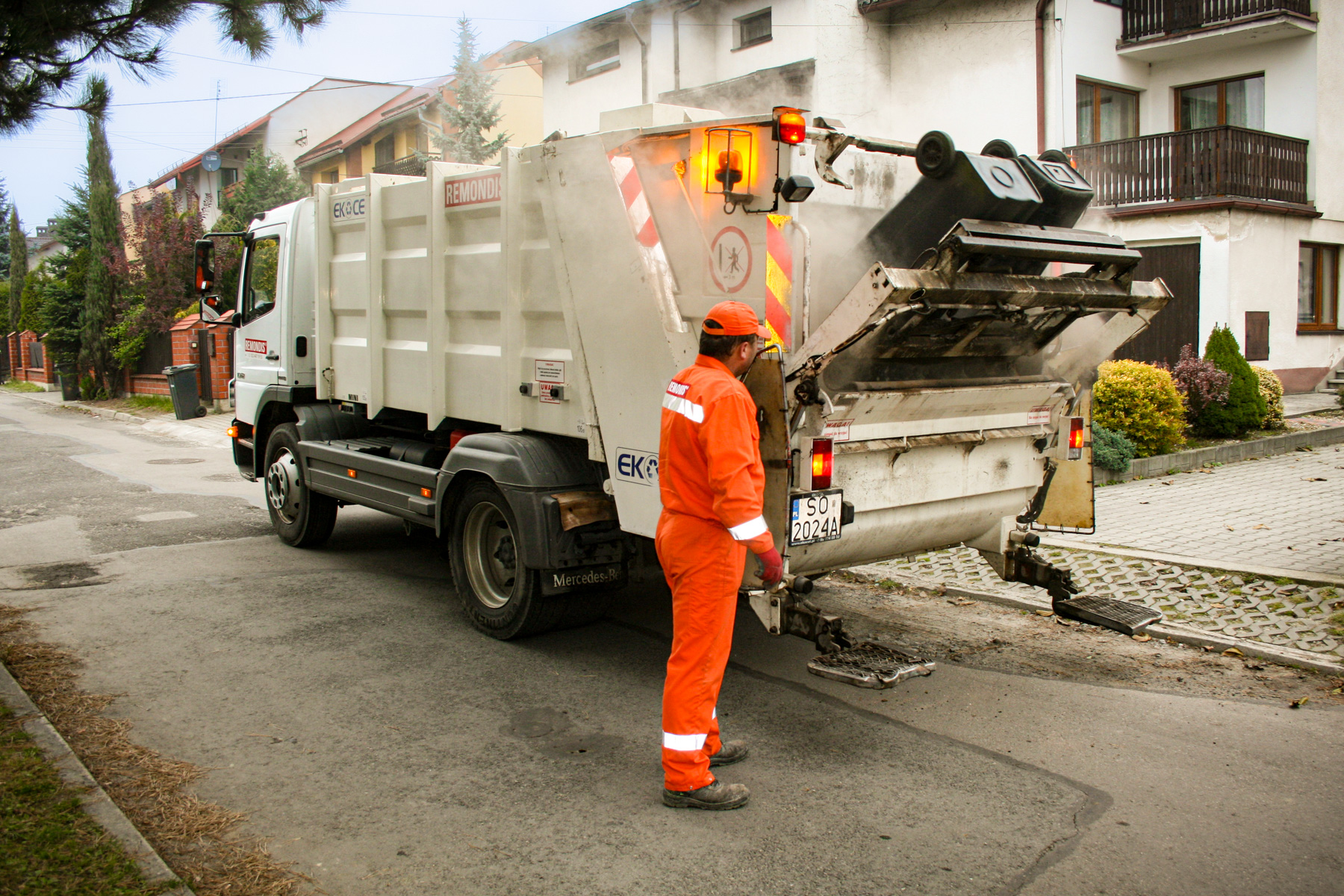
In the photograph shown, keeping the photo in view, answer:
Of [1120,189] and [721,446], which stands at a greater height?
[1120,189]

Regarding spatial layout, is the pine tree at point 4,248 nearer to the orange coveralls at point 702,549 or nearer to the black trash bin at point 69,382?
the black trash bin at point 69,382

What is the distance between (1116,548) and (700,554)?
4.60 meters

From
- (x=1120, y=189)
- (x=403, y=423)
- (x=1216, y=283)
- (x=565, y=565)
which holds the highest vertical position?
(x=1120, y=189)

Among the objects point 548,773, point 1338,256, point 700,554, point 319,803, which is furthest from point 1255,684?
point 1338,256

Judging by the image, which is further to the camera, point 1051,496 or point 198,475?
point 198,475

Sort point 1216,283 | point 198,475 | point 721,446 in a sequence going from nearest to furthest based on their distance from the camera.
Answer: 1. point 721,446
2. point 198,475
3. point 1216,283

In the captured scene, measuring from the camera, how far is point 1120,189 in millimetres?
16719

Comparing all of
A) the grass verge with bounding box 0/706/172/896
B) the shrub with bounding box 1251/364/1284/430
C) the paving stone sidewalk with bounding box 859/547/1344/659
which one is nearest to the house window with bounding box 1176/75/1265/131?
the shrub with bounding box 1251/364/1284/430

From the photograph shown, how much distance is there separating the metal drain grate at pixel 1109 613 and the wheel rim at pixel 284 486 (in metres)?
5.23

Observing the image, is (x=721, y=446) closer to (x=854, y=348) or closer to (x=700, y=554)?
(x=700, y=554)

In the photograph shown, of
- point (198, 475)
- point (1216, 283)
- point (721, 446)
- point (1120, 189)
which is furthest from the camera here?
point (1120, 189)

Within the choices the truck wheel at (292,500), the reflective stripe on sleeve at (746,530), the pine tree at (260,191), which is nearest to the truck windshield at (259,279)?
the truck wheel at (292,500)

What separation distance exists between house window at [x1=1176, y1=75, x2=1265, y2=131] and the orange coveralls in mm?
17011

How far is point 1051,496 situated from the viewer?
5.42 metres
